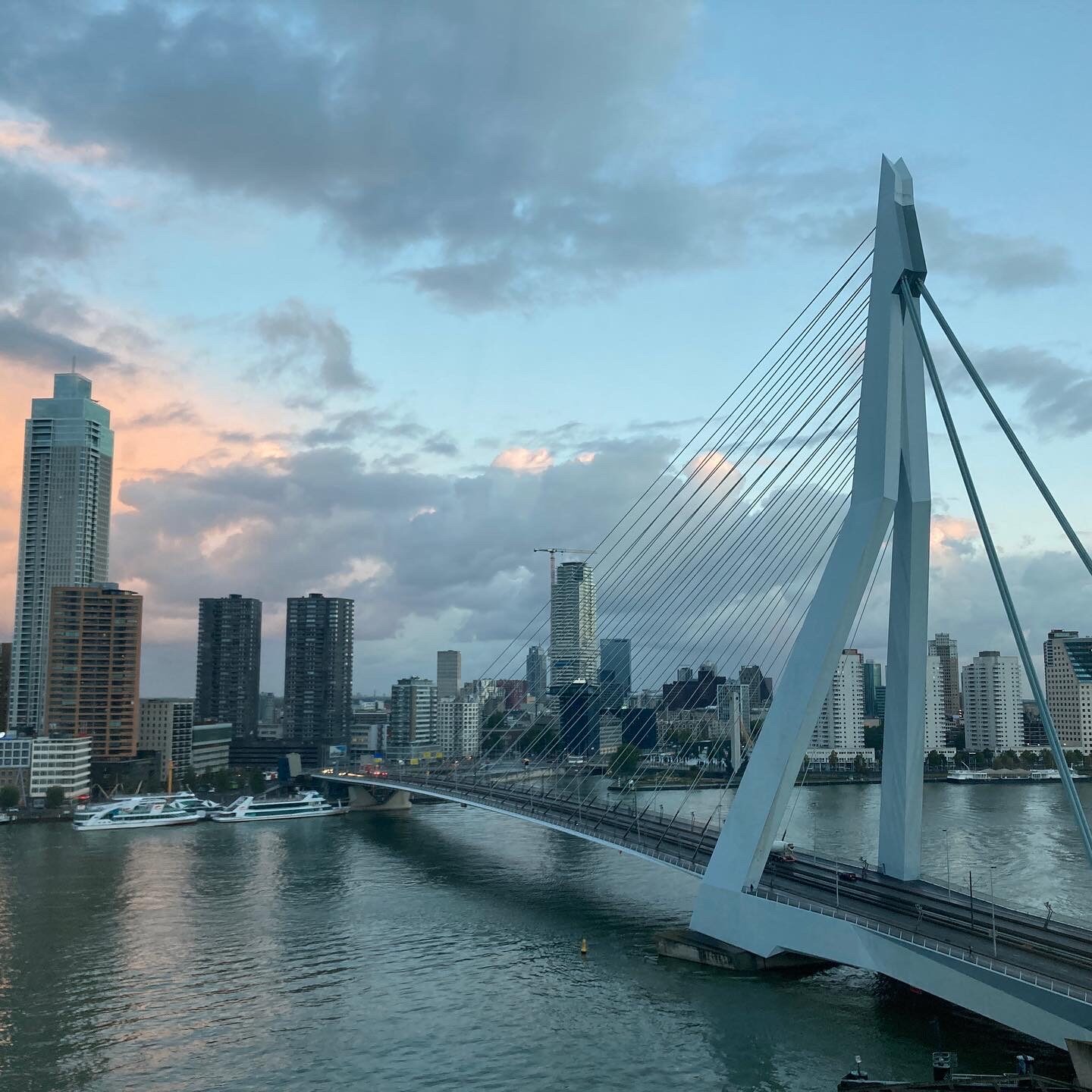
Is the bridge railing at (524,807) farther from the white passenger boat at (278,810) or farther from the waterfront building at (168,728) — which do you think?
the waterfront building at (168,728)

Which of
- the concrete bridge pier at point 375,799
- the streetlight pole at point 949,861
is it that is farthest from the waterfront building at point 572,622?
the streetlight pole at point 949,861

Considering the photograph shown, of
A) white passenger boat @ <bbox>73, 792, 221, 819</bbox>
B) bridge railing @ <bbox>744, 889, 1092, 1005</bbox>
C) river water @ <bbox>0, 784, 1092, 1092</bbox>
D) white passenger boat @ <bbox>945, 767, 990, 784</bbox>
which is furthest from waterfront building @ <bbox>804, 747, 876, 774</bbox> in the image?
bridge railing @ <bbox>744, 889, 1092, 1005</bbox>

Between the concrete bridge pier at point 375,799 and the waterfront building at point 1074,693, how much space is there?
5999 centimetres

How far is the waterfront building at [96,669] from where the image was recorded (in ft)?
192

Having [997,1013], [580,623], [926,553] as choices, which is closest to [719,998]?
[997,1013]

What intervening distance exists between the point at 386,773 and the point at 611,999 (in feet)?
130

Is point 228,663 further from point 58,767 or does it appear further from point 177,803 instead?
point 177,803

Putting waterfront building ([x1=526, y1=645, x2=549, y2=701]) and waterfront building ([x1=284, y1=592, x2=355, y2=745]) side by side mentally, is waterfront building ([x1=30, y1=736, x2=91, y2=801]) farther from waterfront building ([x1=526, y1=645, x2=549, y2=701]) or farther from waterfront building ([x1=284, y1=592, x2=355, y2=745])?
waterfront building ([x1=526, y1=645, x2=549, y2=701])

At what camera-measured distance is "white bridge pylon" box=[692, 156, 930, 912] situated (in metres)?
17.5

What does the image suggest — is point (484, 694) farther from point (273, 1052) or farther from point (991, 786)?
point (273, 1052)

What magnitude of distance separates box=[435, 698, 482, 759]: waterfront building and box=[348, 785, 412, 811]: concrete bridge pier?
145 ft

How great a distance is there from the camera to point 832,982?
17.2 m

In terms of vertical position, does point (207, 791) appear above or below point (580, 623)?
below

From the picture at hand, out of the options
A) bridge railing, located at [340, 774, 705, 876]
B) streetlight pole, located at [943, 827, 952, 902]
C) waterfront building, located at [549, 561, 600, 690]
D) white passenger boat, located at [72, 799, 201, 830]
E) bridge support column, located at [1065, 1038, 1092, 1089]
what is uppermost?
waterfront building, located at [549, 561, 600, 690]
